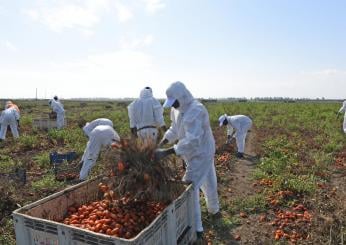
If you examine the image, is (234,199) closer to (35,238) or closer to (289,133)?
(35,238)

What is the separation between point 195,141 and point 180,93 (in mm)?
583

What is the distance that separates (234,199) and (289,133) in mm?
8617

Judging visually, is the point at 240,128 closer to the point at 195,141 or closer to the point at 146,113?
the point at 146,113

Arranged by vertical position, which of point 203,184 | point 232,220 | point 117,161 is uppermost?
point 117,161

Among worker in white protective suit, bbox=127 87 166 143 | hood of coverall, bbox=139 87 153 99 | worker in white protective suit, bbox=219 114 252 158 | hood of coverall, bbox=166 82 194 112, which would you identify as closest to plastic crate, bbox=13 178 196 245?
hood of coverall, bbox=166 82 194 112

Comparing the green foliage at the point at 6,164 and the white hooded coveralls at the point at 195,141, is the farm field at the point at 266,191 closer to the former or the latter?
the green foliage at the point at 6,164

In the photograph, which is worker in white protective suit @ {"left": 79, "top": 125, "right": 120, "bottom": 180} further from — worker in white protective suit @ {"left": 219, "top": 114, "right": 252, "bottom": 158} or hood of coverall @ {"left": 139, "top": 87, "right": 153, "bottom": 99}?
worker in white protective suit @ {"left": 219, "top": 114, "right": 252, "bottom": 158}

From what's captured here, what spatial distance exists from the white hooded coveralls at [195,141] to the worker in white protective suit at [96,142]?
2066mm

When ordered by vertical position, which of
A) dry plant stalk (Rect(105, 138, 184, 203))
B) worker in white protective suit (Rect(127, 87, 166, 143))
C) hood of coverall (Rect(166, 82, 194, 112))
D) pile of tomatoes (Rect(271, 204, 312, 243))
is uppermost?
hood of coverall (Rect(166, 82, 194, 112))

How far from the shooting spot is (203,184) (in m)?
5.02

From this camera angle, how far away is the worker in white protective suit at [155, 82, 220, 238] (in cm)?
415

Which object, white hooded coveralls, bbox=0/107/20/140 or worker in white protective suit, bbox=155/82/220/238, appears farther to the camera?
white hooded coveralls, bbox=0/107/20/140

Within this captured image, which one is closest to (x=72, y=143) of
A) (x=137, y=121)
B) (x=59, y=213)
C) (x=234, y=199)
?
(x=137, y=121)

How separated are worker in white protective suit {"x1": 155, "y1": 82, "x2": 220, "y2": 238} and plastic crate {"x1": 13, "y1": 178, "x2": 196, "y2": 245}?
1.50 feet
